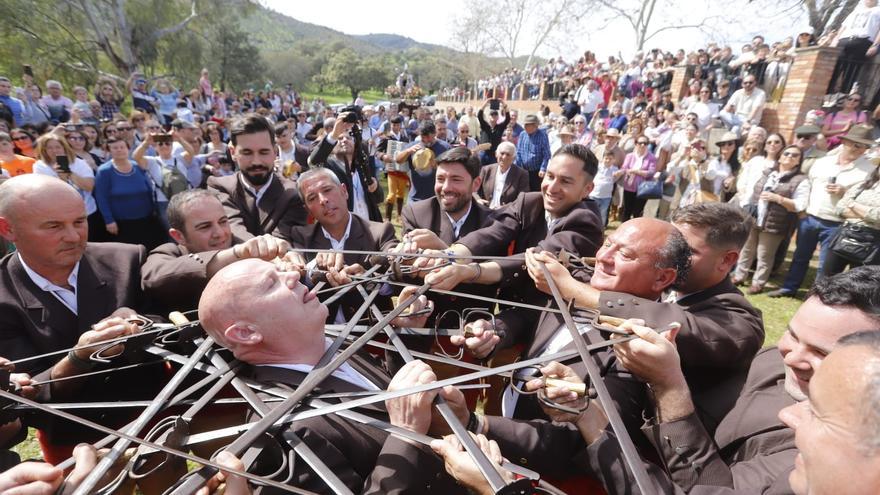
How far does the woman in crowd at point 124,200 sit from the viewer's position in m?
5.39

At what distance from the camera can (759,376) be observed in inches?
81.2

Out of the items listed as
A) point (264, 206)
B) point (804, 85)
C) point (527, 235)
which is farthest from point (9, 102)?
point (804, 85)

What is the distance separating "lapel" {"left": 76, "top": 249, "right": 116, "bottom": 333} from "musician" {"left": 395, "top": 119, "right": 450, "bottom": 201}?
4.75m

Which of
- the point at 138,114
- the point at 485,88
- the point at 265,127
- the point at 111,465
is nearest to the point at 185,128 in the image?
the point at 138,114

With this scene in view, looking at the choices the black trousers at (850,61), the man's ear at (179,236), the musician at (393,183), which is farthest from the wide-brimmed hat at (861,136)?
the man's ear at (179,236)

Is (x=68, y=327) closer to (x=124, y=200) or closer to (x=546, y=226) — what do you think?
(x=546, y=226)

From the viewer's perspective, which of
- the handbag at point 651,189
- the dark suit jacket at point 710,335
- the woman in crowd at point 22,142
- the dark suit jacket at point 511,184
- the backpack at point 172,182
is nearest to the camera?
the dark suit jacket at point 710,335

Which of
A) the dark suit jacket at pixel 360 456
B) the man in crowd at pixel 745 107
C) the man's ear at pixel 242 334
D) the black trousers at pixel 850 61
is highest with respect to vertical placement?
the black trousers at pixel 850 61

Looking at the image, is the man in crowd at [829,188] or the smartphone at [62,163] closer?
the man in crowd at [829,188]

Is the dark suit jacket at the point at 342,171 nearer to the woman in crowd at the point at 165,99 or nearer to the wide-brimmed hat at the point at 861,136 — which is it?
the wide-brimmed hat at the point at 861,136

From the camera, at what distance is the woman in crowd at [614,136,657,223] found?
8969 mm

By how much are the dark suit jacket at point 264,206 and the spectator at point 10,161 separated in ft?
13.4

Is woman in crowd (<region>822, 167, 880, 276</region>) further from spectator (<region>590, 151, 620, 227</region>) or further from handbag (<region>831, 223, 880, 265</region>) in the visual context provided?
spectator (<region>590, 151, 620, 227</region>)

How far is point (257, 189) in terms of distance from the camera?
399cm
